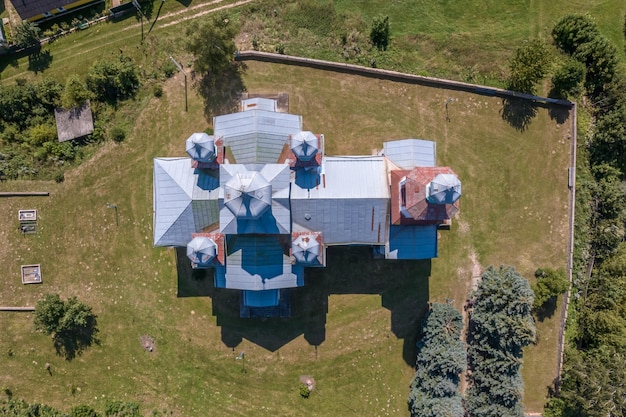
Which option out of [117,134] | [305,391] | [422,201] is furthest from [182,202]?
[305,391]

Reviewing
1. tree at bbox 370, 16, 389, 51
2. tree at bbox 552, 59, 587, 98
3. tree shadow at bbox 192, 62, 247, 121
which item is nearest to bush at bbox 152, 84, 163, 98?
tree shadow at bbox 192, 62, 247, 121

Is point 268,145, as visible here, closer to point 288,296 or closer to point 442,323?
point 288,296

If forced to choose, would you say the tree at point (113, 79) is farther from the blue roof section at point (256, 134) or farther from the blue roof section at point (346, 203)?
the blue roof section at point (346, 203)

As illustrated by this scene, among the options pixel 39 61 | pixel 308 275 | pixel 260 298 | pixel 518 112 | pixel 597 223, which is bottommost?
pixel 260 298

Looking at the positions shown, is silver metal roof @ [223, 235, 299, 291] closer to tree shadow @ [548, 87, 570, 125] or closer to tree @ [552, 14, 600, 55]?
tree shadow @ [548, 87, 570, 125]

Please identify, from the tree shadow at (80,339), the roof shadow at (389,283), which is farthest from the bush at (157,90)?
the roof shadow at (389,283)

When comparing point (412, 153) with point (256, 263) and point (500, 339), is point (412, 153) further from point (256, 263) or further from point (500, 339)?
point (500, 339)

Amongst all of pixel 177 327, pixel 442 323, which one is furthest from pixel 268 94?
pixel 442 323
